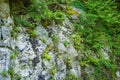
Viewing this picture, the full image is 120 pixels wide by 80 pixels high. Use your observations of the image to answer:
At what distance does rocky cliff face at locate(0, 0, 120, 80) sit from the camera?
4926 millimetres

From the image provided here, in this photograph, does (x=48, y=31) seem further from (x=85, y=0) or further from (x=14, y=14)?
(x=85, y=0)

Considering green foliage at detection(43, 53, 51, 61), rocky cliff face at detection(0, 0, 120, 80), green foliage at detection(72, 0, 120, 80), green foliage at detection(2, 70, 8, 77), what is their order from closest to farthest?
green foliage at detection(2, 70, 8, 77) < rocky cliff face at detection(0, 0, 120, 80) < green foliage at detection(43, 53, 51, 61) < green foliage at detection(72, 0, 120, 80)

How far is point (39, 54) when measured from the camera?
5.38 m

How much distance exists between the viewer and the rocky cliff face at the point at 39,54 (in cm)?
493

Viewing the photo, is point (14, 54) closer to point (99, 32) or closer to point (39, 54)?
point (39, 54)

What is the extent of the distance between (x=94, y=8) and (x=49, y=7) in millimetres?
1568

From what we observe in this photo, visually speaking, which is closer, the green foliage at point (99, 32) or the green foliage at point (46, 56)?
the green foliage at point (46, 56)

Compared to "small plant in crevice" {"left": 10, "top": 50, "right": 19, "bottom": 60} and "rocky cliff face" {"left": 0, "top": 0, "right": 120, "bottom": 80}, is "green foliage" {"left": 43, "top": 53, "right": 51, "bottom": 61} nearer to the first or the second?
"rocky cliff face" {"left": 0, "top": 0, "right": 120, "bottom": 80}

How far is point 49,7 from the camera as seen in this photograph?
6465mm

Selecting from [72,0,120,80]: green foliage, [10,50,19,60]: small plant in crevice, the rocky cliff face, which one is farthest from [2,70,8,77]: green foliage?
[72,0,120,80]: green foliage

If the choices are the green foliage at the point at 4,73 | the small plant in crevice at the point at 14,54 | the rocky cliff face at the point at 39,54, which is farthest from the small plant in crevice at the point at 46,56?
the green foliage at the point at 4,73

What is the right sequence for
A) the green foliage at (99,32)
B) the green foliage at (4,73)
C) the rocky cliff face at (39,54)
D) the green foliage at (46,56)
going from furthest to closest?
1. the green foliage at (99,32)
2. the green foliage at (46,56)
3. the rocky cliff face at (39,54)
4. the green foliage at (4,73)

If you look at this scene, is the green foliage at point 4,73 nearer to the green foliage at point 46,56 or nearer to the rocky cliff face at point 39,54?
the rocky cliff face at point 39,54

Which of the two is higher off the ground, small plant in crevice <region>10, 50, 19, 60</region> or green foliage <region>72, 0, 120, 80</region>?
small plant in crevice <region>10, 50, 19, 60</region>
